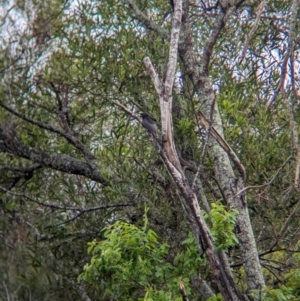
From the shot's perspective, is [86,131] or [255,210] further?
[86,131]

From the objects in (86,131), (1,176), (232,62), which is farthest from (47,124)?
(232,62)

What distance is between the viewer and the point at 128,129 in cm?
764

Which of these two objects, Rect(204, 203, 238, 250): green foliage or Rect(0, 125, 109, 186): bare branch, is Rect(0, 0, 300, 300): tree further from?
Rect(204, 203, 238, 250): green foliage

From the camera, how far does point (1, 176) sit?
28.8 feet

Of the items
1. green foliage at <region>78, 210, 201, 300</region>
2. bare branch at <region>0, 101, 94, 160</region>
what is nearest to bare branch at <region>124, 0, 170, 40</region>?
bare branch at <region>0, 101, 94, 160</region>

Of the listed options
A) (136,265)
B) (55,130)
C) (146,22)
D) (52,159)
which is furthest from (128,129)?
(136,265)

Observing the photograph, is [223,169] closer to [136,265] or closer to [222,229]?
[222,229]

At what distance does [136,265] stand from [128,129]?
1.98 metres

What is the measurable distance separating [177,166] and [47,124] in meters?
2.95

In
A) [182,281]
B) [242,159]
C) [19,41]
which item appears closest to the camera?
[182,281]

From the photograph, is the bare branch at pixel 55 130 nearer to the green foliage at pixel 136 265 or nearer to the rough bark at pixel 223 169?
the rough bark at pixel 223 169

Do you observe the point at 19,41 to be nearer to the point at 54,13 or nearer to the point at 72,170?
the point at 54,13

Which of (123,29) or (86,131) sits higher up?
(123,29)

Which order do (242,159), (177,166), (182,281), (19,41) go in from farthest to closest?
(19,41) → (242,159) → (182,281) → (177,166)
